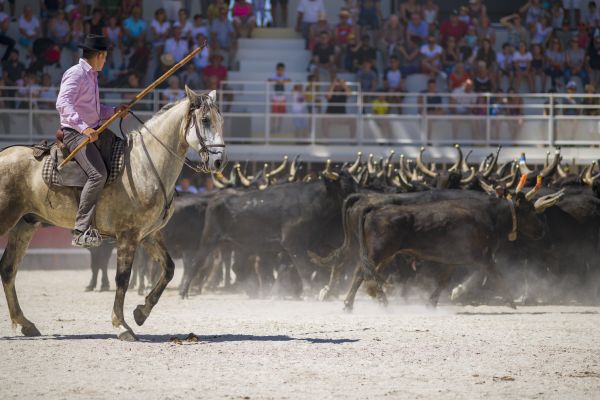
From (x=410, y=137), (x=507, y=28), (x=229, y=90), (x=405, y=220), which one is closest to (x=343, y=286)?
(x=405, y=220)

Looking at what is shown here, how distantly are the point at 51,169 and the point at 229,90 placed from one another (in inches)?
Result: 652

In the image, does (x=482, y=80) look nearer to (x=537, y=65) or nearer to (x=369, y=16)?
(x=537, y=65)

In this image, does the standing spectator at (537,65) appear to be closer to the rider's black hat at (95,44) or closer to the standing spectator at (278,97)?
the standing spectator at (278,97)

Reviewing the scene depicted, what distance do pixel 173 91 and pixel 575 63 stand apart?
405 inches

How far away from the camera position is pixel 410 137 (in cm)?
2727

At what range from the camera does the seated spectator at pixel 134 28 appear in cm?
2895

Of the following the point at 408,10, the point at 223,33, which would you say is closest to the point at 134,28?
the point at 223,33

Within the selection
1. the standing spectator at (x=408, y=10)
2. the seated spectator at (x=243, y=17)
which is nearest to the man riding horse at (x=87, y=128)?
the seated spectator at (x=243, y=17)

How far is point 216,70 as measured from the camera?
28391mm

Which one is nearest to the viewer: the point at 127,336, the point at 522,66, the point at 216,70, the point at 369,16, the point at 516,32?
the point at 127,336

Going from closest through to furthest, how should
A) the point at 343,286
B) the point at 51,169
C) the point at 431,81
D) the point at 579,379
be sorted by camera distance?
the point at 579,379
the point at 51,169
the point at 343,286
the point at 431,81

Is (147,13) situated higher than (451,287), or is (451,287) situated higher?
(147,13)

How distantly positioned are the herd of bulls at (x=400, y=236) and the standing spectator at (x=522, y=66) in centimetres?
711

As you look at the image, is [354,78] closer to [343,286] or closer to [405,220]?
[343,286]
